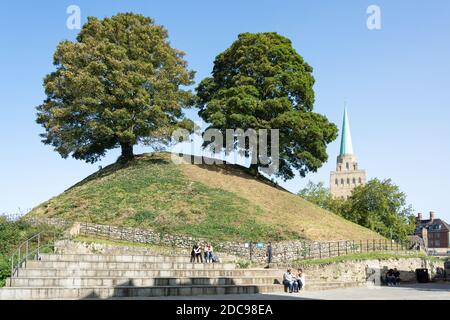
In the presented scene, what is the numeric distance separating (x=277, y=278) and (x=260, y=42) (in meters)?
33.0

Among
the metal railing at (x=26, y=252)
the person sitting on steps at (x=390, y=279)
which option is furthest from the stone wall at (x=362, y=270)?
the metal railing at (x=26, y=252)

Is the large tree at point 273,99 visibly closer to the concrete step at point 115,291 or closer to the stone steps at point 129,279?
the stone steps at point 129,279

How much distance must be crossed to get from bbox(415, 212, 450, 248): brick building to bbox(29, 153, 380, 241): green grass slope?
294 ft

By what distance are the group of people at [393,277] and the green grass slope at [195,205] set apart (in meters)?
6.91

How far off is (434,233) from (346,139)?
1386 inches

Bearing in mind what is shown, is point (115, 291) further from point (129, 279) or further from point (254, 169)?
point (254, 169)

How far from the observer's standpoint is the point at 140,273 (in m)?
23.3

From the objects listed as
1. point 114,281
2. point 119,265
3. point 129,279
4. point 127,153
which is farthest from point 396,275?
point 127,153

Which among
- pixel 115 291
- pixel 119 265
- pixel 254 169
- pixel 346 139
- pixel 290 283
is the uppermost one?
pixel 346 139

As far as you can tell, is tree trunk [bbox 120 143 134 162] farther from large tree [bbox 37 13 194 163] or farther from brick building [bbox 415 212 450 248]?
brick building [bbox 415 212 450 248]

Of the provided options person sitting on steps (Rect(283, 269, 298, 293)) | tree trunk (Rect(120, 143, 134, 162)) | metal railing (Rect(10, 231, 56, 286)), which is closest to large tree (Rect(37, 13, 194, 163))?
tree trunk (Rect(120, 143, 134, 162))

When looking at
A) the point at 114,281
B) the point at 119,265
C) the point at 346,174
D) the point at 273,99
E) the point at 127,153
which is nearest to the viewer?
the point at 114,281

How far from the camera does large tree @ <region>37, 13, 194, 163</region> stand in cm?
4738

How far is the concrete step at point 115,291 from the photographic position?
1881cm
